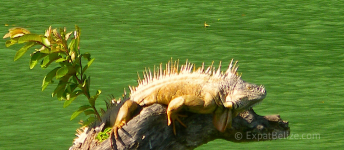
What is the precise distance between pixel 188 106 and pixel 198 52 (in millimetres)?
6371

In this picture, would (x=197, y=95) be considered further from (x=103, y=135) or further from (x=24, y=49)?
(x=24, y=49)

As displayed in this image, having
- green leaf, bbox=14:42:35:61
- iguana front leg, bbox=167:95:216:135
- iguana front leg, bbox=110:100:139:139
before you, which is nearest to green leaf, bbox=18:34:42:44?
green leaf, bbox=14:42:35:61

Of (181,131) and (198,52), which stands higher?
(181,131)

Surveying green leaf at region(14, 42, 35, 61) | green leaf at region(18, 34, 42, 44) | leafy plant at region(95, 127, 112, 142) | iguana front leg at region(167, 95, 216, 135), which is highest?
green leaf at region(18, 34, 42, 44)

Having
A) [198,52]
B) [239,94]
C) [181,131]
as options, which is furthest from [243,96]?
[198,52]

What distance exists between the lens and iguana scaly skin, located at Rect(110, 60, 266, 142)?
15.1 ft

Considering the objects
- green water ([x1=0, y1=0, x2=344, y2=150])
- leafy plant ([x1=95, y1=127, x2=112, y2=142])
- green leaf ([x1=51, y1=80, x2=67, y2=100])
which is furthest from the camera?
green water ([x1=0, y1=0, x2=344, y2=150])

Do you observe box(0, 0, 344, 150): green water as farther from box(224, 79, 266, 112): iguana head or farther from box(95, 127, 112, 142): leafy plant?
box(224, 79, 266, 112): iguana head

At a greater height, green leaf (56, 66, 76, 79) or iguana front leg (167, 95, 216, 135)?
green leaf (56, 66, 76, 79)

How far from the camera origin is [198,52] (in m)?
10.9

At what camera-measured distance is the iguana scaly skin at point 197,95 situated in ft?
15.1

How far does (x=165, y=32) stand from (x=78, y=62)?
24.5ft

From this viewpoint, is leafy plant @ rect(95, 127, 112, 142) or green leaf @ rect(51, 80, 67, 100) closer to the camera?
leafy plant @ rect(95, 127, 112, 142)

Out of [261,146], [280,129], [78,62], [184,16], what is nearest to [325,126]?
[261,146]
